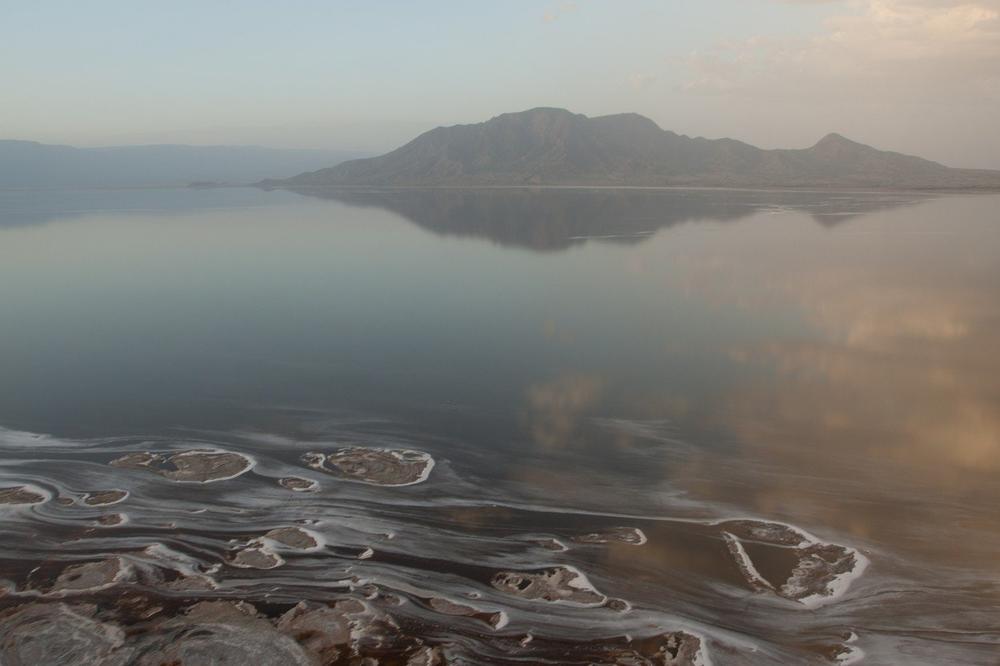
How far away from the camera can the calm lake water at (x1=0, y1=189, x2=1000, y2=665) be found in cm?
803

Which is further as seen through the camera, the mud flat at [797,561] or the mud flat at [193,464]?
Answer: the mud flat at [193,464]

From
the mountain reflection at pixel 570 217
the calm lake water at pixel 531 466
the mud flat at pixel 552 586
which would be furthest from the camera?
the mountain reflection at pixel 570 217

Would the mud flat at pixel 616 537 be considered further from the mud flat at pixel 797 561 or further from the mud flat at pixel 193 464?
the mud flat at pixel 193 464

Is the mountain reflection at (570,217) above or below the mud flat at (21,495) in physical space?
above

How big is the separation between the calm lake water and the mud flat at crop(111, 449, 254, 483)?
103mm

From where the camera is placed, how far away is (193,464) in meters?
12.1

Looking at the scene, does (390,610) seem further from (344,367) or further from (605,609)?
(344,367)

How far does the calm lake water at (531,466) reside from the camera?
8031mm

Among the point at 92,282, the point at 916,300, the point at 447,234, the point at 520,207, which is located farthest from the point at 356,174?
the point at 916,300

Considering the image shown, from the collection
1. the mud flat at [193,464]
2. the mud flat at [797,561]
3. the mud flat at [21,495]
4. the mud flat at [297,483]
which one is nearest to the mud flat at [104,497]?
the mud flat at [21,495]

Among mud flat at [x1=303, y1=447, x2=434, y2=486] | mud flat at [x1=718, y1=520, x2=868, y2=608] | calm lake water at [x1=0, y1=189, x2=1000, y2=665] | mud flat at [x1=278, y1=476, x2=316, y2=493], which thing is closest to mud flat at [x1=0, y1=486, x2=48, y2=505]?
calm lake water at [x1=0, y1=189, x2=1000, y2=665]

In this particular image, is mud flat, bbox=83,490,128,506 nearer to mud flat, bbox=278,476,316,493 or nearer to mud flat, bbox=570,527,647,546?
mud flat, bbox=278,476,316,493

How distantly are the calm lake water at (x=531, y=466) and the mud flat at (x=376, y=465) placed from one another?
0.08 m

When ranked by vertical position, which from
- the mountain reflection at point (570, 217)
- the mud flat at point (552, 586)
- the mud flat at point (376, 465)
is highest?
the mountain reflection at point (570, 217)
